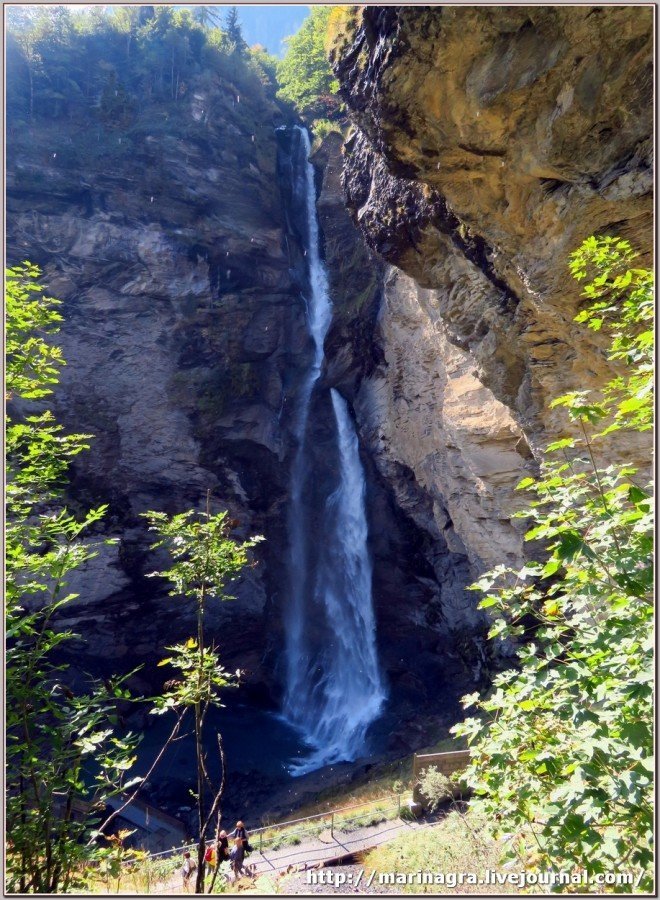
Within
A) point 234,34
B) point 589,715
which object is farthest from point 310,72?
point 589,715

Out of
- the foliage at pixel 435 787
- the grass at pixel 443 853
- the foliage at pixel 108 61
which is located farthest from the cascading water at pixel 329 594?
the foliage at pixel 108 61

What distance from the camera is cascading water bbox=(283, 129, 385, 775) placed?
60.8 ft

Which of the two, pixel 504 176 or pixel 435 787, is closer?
pixel 504 176

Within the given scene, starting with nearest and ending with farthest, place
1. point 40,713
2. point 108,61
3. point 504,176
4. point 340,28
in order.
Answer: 1. point 40,713
2. point 504,176
3. point 340,28
4. point 108,61

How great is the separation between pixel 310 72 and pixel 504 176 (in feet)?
88.2

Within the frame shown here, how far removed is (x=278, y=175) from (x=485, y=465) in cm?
2044

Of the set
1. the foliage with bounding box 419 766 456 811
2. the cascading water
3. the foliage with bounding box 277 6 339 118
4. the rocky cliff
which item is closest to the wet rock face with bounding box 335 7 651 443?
the rocky cliff

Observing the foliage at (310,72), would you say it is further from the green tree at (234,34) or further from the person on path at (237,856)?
the person on path at (237,856)

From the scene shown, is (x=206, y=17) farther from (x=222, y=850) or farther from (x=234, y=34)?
(x=222, y=850)

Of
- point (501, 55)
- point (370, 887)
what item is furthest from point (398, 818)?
point (501, 55)

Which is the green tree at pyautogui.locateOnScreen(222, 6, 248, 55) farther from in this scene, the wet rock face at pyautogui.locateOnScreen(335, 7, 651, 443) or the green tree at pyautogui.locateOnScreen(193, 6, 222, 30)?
the wet rock face at pyautogui.locateOnScreen(335, 7, 651, 443)

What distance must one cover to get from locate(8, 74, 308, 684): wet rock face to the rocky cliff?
34.3ft

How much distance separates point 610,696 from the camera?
2.20 metres

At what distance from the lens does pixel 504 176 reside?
7.26 m
